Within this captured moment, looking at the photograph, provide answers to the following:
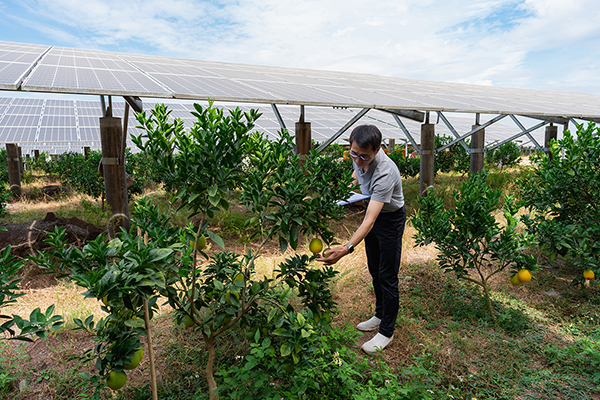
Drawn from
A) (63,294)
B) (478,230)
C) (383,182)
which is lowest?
(63,294)

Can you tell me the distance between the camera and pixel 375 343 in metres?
3.17

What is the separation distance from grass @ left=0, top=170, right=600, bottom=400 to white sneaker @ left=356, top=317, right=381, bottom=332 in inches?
2.9

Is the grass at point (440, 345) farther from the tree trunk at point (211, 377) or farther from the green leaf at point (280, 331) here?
the green leaf at point (280, 331)

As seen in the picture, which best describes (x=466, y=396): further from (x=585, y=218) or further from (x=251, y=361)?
(x=585, y=218)

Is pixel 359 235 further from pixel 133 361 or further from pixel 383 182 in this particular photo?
pixel 133 361

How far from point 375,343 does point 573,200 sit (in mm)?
3252

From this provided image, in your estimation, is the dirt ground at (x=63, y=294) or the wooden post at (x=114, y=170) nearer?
the dirt ground at (x=63, y=294)

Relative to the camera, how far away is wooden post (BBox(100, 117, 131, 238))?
4.85 meters

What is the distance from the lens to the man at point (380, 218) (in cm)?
278

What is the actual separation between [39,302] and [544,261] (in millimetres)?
6908

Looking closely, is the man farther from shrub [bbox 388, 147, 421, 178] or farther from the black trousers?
shrub [bbox 388, 147, 421, 178]

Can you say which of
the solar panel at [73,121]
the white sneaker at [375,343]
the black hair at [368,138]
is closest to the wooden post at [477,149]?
the solar panel at [73,121]

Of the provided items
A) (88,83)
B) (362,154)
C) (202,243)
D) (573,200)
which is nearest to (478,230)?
(362,154)

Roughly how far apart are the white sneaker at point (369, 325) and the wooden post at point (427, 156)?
15.7 feet
